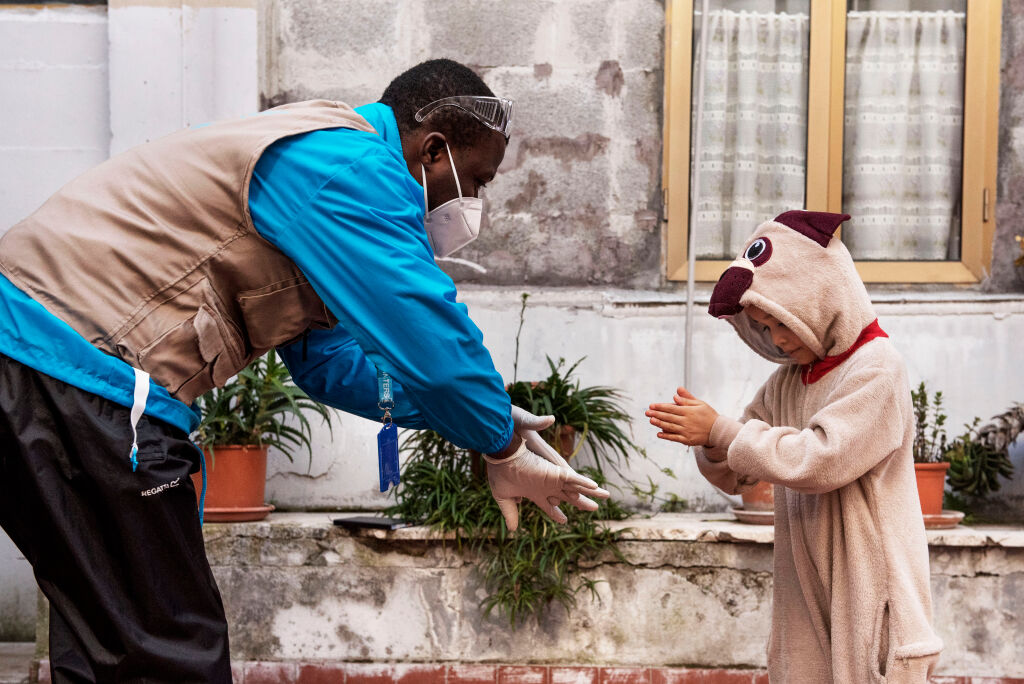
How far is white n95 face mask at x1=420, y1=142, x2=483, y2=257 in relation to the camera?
245 cm

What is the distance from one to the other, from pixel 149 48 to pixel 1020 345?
4.34 m

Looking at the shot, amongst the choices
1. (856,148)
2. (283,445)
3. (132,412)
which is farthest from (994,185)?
(132,412)

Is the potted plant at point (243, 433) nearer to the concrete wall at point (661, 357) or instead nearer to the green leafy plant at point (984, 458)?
the concrete wall at point (661, 357)

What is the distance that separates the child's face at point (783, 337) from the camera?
270 cm

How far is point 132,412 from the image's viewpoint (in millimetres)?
1771

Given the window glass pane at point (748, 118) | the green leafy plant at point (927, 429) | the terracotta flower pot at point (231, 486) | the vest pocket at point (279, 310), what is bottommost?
the terracotta flower pot at point (231, 486)

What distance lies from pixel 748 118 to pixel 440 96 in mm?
3284

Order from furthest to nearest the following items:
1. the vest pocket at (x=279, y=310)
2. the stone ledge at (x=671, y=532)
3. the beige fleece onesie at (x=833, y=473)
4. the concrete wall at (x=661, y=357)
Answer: the concrete wall at (x=661, y=357) → the stone ledge at (x=671, y=532) → the beige fleece onesie at (x=833, y=473) → the vest pocket at (x=279, y=310)

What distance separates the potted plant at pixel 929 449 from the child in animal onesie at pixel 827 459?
144 centimetres

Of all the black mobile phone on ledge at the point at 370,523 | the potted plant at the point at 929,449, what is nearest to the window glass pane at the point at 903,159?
the potted plant at the point at 929,449

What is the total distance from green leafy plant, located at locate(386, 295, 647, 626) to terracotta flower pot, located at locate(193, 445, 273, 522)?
1.94 feet

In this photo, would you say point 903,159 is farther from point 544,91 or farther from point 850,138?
point 544,91

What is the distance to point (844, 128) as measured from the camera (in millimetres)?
5348

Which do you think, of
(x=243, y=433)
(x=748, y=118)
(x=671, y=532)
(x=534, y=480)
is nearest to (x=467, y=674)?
(x=671, y=532)
